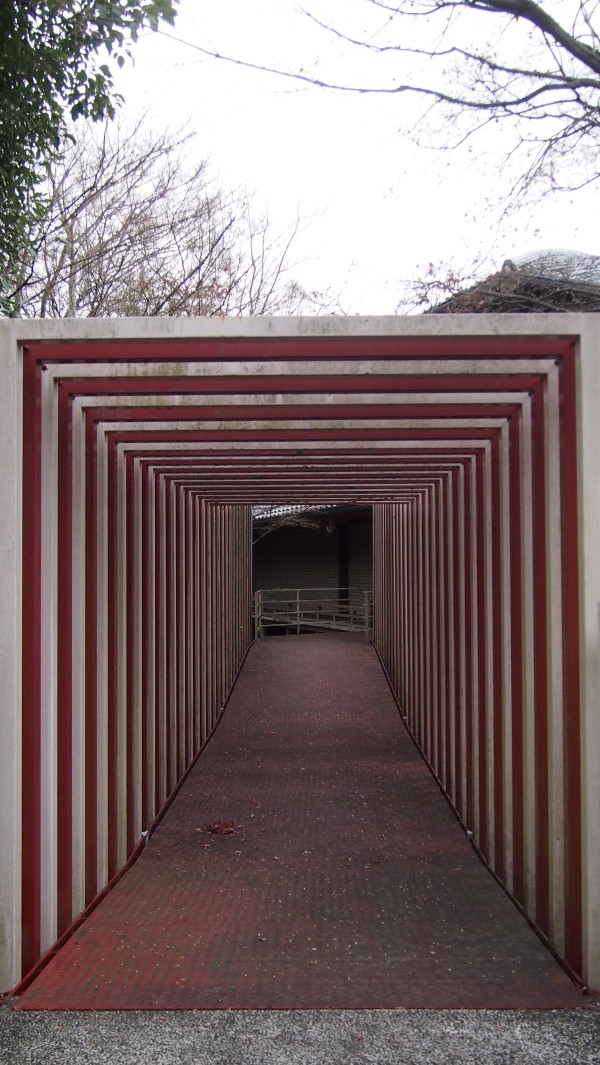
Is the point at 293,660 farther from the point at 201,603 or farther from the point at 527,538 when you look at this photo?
the point at 527,538

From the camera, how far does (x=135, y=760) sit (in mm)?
5746

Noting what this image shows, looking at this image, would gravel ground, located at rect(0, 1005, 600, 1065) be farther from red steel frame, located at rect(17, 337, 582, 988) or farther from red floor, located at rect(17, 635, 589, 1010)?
red steel frame, located at rect(17, 337, 582, 988)

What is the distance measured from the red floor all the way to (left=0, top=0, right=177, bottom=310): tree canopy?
532 centimetres

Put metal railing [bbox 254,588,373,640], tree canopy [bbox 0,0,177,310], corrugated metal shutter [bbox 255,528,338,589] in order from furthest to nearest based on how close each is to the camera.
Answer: corrugated metal shutter [bbox 255,528,338,589], metal railing [bbox 254,588,373,640], tree canopy [bbox 0,0,177,310]

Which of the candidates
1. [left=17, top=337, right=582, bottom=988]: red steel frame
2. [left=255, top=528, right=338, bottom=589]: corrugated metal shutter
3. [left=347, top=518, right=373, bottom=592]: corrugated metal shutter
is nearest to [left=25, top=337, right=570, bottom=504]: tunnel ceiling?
[left=17, top=337, right=582, bottom=988]: red steel frame

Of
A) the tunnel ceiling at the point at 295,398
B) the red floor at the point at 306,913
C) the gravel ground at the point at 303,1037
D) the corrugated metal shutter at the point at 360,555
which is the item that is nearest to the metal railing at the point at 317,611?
the corrugated metal shutter at the point at 360,555

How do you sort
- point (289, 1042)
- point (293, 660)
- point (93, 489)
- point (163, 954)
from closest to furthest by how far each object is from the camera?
point (289, 1042)
point (163, 954)
point (93, 489)
point (293, 660)

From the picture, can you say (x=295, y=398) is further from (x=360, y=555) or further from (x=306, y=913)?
(x=360, y=555)

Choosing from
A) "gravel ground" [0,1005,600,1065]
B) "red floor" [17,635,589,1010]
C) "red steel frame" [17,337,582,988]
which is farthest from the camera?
"red steel frame" [17,337,582,988]

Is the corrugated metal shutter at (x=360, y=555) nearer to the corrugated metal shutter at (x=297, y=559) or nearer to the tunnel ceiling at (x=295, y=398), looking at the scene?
the corrugated metal shutter at (x=297, y=559)

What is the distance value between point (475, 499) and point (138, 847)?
3222mm

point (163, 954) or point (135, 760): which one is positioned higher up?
point (135, 760)

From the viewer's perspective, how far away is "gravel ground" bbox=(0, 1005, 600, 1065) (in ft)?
9.87

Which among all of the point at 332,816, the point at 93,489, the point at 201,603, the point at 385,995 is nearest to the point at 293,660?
the point at 201,603
